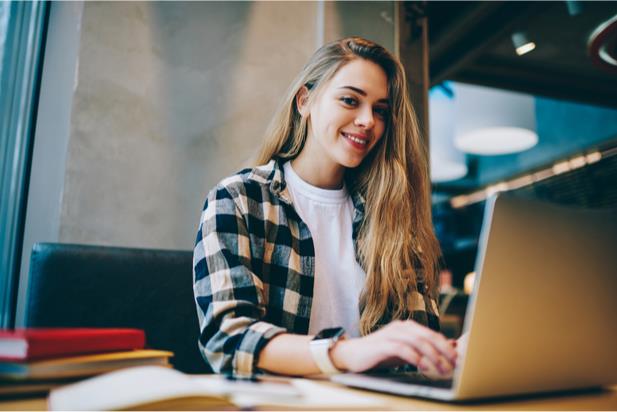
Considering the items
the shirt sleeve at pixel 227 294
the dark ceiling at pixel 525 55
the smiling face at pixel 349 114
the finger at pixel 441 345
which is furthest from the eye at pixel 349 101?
the dark ceiling at pixel 525 55

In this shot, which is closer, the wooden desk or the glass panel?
the wooden desk

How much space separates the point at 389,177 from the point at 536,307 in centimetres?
100

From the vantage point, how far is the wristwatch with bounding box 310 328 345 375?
2.64 ft

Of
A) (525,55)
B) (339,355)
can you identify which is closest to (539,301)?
(339,355)

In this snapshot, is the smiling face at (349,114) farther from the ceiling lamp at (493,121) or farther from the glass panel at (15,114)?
the ceiling lamp at (493,121)

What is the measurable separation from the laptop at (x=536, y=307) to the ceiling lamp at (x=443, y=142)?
5.26m

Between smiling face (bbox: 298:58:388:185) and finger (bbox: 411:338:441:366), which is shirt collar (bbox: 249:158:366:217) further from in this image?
finger (bbox: 411:338:441:366)

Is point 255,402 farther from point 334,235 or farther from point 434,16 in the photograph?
point 434,16

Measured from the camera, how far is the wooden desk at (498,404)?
1.81 feet

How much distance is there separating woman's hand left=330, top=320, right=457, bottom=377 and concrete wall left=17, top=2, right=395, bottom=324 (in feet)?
4.15

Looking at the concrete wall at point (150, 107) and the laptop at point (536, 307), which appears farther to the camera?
the concrete wall at point (150, 107)

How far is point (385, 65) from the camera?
153 cm

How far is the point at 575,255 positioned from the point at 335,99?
922 mm

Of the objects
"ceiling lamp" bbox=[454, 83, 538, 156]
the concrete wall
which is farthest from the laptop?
"ceiling lamp" bbox=[454, 83, 538, 156]
